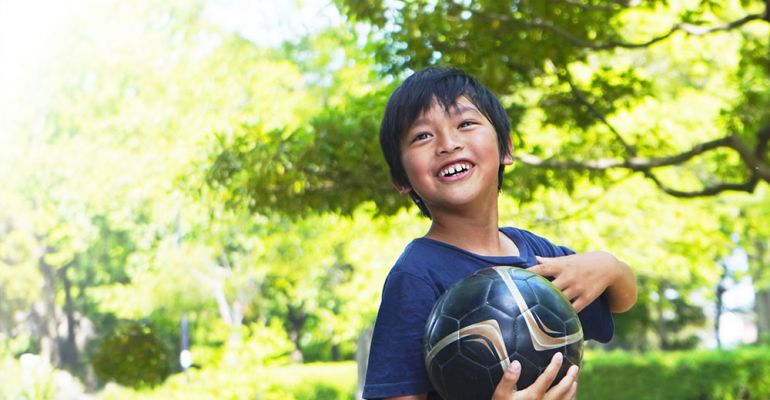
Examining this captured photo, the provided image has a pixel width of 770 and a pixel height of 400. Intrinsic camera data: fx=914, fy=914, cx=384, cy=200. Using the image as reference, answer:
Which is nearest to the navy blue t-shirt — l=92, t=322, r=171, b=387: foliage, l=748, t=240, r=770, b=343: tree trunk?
l=92, t=322, r=171, b=387: foliage

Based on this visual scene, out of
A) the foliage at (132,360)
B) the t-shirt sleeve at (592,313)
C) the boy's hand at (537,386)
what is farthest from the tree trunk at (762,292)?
the boy's hand at (537,386)

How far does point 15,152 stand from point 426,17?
2309cm

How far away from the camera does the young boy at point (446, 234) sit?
2.08 metres

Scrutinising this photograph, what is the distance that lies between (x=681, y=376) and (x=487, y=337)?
723 inches

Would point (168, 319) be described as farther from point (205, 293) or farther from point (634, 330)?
point (634, 330)

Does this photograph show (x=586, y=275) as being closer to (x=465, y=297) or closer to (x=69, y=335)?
(x=465, y=297)

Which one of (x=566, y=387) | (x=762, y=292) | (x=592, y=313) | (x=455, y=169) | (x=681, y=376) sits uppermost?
(x=455, y=169)

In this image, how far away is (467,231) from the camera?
2.29 meters

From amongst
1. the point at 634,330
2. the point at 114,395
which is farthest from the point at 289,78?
the point at 634,330

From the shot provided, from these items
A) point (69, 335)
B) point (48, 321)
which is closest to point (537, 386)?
point (48, 321)

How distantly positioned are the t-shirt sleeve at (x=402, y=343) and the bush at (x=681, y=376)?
17.9 metres

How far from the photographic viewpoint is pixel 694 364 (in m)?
18.9

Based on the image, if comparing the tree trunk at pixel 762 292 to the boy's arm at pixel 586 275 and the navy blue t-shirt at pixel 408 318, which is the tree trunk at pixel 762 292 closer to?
the boy's arm at pixel 586 275

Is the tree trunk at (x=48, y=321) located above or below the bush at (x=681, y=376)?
above
